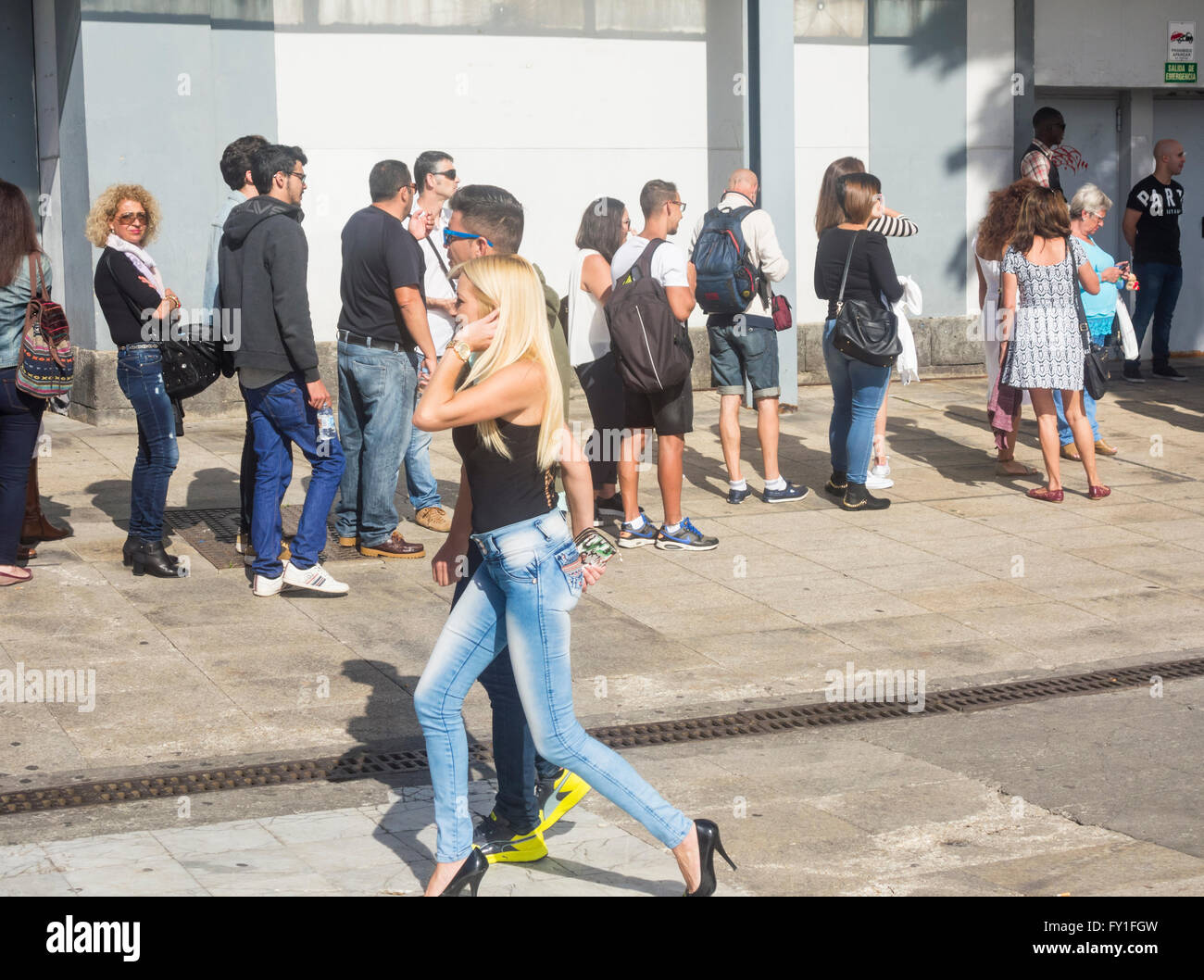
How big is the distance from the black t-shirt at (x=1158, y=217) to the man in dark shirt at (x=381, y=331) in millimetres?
8504

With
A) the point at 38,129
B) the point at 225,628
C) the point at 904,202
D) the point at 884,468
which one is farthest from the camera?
the point at 904,202

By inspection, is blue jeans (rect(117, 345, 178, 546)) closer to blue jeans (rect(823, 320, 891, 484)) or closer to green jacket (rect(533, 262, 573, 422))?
green jacket (rect(533, 262, 573, 422))

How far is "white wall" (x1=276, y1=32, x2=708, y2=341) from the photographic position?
40.0 feet

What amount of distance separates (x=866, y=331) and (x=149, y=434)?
4.07 metres

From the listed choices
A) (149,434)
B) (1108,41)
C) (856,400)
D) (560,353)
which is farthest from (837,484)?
(1108,41)

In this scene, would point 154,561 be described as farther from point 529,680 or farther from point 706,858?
point 706,858

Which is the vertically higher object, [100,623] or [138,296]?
[138,296]

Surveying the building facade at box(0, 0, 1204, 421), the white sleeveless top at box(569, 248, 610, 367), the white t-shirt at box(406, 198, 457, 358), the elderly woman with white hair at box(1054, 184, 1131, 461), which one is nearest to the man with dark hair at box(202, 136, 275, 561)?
the white t-shirt at box(406, 198, 457, 358)

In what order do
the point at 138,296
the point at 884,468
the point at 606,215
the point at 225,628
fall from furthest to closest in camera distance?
the point at 884,468 → the point at 606,215 → the point at 138,296 → the point at 225,628

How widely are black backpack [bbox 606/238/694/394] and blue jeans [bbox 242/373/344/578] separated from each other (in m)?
1.65

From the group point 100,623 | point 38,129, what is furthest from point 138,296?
point 38,129

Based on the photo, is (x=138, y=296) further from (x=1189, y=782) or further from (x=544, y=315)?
(x=1189, y=782)

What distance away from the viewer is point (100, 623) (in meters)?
7.03

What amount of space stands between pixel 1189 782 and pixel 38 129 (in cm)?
997
